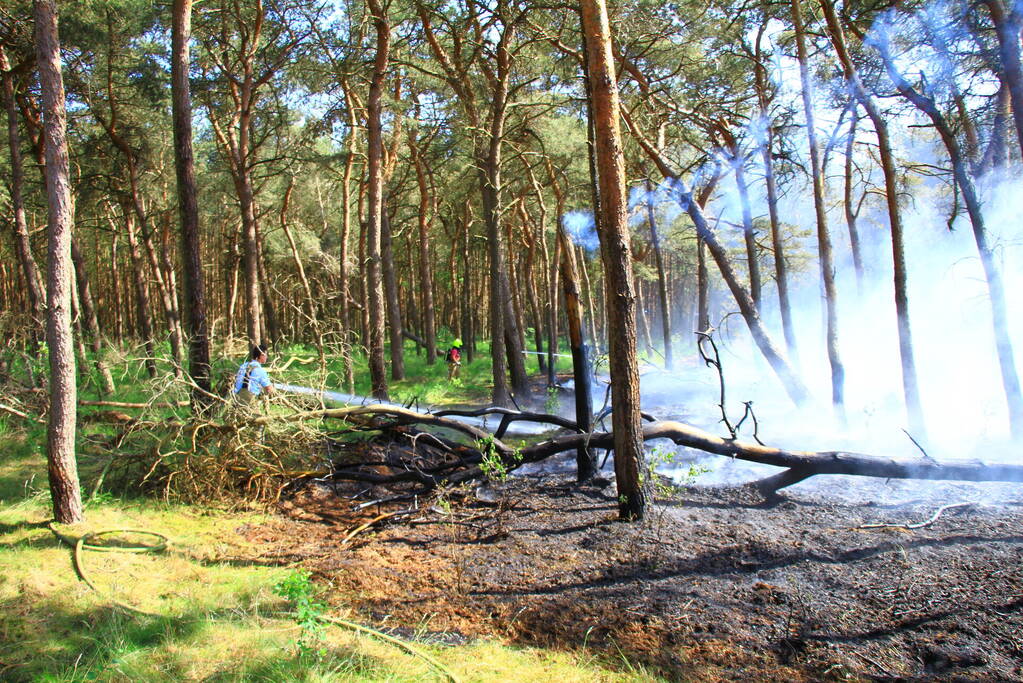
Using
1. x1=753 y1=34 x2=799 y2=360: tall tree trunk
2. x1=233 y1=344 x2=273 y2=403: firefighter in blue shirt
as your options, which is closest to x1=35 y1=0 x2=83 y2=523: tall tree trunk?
x1=233 y1=344 x2=273 y2=403: firefighter in blue shirt

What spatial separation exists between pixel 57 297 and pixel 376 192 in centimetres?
792

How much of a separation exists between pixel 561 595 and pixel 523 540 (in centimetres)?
130

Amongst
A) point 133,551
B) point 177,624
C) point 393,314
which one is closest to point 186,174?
point 133,551

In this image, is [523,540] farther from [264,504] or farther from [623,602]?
[264,504]

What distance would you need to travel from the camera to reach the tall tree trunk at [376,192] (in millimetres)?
12672

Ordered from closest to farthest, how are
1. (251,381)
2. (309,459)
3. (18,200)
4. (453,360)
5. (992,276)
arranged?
(251,381) → (309,459) → (992,276) → (18,200) → (453,360)

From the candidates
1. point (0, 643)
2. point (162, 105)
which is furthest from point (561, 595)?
point (162, 105)

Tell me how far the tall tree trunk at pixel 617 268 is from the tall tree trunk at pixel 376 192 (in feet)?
23.4

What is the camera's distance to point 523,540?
255 inches

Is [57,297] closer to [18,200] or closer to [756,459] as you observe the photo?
[18,200]

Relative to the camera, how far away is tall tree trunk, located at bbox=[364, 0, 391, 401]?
41.6 ft

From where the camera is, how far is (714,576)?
536cm

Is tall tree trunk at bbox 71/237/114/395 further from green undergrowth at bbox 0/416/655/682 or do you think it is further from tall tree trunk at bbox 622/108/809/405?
tall tree trunk at bbox 622/108/809/405

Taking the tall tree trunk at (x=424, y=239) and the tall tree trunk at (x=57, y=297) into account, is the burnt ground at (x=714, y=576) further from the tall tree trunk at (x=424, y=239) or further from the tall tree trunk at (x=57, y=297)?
the tall tree trunk at (x=424, y=239)
